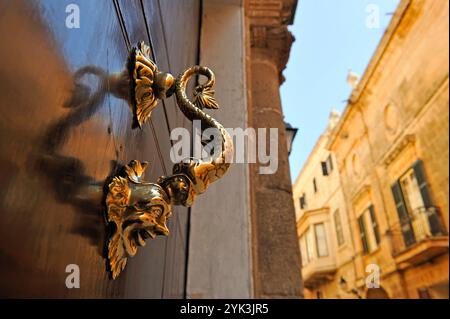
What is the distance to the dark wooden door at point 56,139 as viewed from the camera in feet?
0.85

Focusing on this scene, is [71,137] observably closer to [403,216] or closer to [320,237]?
[403,216]

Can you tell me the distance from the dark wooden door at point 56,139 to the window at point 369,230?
14129 millimetres

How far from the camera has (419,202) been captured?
10758 mm

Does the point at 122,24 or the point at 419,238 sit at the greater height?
the point at 419,238

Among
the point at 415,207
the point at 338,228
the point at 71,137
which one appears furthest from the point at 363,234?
the point at 71,137

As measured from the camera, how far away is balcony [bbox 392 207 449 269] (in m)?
9.95

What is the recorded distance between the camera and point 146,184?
47 cm

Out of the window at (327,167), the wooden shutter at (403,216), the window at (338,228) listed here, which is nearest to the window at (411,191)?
the wooden shutter at (403,216)

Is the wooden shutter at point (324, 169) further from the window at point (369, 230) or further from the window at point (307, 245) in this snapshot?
the window at point (369, 230)

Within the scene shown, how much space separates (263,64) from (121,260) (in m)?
2.92

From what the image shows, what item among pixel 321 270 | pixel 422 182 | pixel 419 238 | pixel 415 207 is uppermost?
pixel 422 182

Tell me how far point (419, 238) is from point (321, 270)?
7207 millimetres
